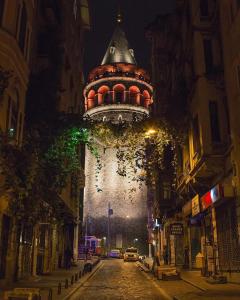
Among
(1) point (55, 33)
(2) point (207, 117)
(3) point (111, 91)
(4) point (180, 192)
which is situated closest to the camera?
(2) point (207, 117)

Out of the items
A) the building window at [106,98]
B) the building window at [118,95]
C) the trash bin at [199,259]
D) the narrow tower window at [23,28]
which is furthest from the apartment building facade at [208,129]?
the building window at [118,95]

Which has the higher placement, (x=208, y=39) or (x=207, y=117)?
(x=208, y=39)

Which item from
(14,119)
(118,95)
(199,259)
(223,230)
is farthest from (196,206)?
(118,95)

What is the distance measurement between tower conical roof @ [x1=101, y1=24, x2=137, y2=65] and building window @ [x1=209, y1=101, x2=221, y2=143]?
62.8 metres

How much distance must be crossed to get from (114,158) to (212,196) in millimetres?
57531

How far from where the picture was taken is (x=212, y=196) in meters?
18.2

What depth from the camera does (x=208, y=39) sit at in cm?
2058

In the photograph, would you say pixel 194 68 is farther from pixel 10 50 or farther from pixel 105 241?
pixel 105 241

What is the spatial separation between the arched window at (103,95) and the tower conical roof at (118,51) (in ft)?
20.8

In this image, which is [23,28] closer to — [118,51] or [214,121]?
[214,121]

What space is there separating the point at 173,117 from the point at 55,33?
961 centimetres

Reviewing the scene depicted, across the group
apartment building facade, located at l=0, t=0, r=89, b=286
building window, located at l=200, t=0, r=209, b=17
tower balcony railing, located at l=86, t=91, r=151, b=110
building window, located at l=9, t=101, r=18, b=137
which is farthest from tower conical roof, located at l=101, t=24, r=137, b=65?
building window, located at l=9, t=101, r=18, b=137

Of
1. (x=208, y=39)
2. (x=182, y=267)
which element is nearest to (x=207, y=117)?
(x=208, y=39)

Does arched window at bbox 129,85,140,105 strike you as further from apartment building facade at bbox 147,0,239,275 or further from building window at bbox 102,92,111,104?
apartment building facade at bbox 147,0,239,275
